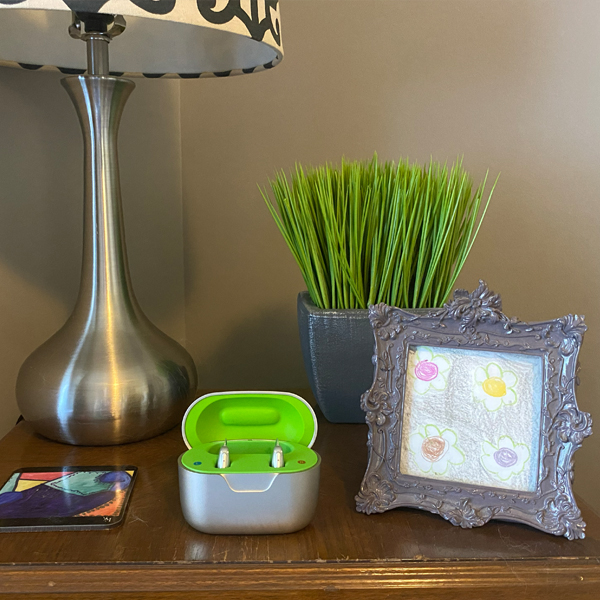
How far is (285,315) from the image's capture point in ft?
3.69

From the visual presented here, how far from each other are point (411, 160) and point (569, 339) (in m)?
0.59

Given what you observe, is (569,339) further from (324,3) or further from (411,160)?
(324,3)

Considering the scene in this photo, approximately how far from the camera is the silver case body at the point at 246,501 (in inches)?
19.2

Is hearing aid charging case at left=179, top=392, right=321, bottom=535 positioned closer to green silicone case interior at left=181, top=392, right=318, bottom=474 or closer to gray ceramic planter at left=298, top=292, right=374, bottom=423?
green silicone case interior at left=181, top=392, right=318, bottom=474

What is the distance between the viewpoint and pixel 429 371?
552 mm

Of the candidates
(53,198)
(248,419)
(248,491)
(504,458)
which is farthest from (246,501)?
A: (53,198)

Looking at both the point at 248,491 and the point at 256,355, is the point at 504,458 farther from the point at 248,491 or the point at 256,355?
the point at 256,355

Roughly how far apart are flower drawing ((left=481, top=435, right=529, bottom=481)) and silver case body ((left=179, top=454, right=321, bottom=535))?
0.17 meters

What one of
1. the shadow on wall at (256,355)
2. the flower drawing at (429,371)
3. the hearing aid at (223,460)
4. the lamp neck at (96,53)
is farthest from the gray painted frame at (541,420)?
the shadow on wall at (256,355)

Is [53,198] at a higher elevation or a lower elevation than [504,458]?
higher

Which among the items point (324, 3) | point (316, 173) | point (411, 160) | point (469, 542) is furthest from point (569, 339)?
point (324, 3)

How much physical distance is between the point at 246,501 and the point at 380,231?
0.36 meters

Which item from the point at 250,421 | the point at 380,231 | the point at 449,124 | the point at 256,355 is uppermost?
the point at 449,124

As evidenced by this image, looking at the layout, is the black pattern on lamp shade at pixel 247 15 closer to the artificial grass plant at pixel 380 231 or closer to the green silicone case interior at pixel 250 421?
the artificial grass plant at pixel 380 231
